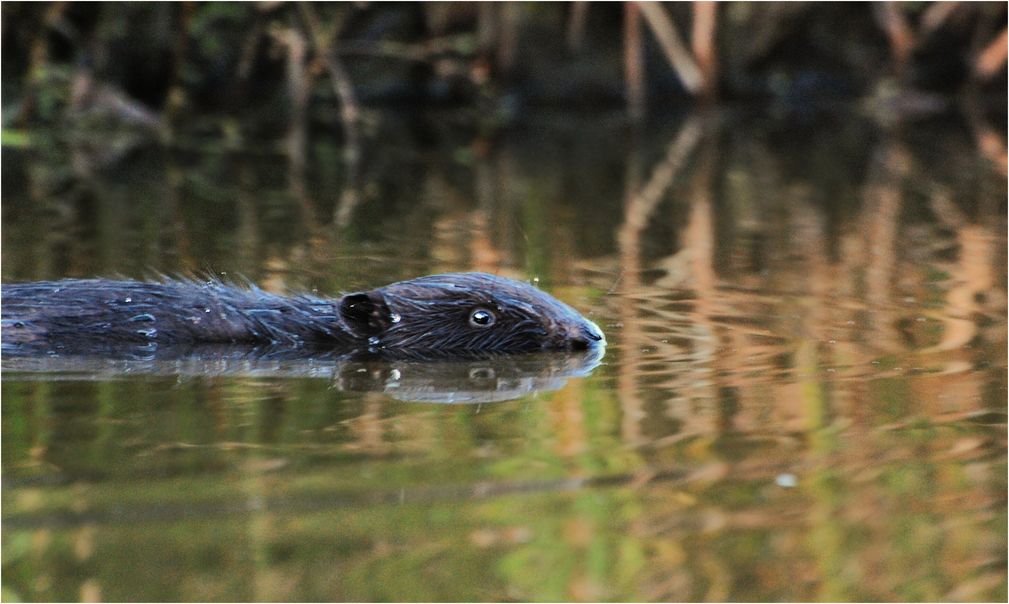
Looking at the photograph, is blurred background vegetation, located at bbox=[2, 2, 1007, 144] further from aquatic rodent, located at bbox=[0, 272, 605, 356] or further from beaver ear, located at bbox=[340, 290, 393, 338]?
beaver ear, located at bbox=[340, 290, 393, 338]

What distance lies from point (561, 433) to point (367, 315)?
1.39 metres

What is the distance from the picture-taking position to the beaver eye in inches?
218

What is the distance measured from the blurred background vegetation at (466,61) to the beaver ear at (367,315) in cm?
812

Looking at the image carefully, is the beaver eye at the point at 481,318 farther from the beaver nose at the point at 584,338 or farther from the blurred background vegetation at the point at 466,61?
the blurred background vegetation at the point at 466,61

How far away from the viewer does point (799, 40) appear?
18031 millimetres

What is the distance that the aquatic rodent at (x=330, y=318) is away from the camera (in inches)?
215

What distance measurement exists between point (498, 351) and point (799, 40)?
13302mm

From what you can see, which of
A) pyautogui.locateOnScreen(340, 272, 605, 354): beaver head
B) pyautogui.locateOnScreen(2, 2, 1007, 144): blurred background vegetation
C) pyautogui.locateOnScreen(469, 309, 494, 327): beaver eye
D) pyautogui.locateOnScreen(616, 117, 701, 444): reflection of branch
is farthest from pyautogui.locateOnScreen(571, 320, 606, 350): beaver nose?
pyautogui.locateOnScreen(2, 2, 1007, 144): blurred background vegetation

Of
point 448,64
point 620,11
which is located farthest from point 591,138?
point 620,11

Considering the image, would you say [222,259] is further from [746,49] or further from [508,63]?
[746,49]

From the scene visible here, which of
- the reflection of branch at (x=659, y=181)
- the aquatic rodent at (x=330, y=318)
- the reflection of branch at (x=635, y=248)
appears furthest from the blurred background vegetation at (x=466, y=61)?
the aquatic rodent at (x=330, y=318)

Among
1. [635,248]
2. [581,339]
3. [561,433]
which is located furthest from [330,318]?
[635,248]

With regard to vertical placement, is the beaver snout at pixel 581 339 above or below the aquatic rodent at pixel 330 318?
below

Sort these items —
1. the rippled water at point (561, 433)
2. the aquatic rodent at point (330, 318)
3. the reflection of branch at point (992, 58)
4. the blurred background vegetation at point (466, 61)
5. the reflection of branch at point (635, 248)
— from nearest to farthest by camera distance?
the rippled water at point (561, 433) → the reflection of branch at point (635, 248) → the aquatic rodent at point (330, 318) → the blurred background vegetation at point (466, 61) → the reflection of branch at point (992, 58)
